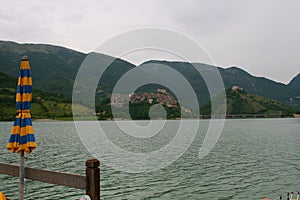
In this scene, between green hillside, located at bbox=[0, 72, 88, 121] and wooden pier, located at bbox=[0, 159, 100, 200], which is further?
green hillside, located at bbox=[0, 72, 88, 121]

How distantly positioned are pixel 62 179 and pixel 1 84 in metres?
183

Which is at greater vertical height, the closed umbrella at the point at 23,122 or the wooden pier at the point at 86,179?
the closed umbrella at the point at 23,122

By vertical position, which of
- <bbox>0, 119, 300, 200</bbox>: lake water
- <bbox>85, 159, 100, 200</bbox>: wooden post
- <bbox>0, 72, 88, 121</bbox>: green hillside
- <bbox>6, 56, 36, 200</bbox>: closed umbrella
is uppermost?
<bbox>0, 72, 88, 121</bbox>: green hillside

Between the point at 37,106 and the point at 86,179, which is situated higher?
the point at 37,106

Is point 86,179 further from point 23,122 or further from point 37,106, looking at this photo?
point 37,106

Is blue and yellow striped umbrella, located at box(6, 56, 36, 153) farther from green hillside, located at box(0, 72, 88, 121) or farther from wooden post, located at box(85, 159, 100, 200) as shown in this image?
green hillside, located at box(0, 72, 88, 121)

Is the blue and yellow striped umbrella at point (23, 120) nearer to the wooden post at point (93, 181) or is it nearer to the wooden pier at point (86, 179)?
the wooden pier at point (86, 179)

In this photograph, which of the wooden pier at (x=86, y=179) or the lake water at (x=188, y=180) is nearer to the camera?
the wooden pier at (x=86, y=179)

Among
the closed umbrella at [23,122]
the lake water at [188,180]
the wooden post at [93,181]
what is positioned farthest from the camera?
the lake water at [188,180]

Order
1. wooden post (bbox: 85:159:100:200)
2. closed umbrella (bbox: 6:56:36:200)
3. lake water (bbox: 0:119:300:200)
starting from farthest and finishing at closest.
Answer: lake water (bbox: 0:119:300:200) → closed umbrella (bbox: 6:56:36:200) → wooden post (bbox: 85:159:100:200)

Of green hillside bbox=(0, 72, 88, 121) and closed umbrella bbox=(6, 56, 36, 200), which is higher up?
green hillside bbox=(0, 72, 88, 121)

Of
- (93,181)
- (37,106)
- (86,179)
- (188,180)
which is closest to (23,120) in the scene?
(86,179)

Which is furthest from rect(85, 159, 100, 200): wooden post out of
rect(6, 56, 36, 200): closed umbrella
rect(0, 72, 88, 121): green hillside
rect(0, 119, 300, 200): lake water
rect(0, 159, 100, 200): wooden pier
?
rect(0, 72, 88, 121): green hillside

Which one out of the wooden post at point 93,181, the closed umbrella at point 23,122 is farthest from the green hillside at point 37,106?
the wooden post at point 93,181
